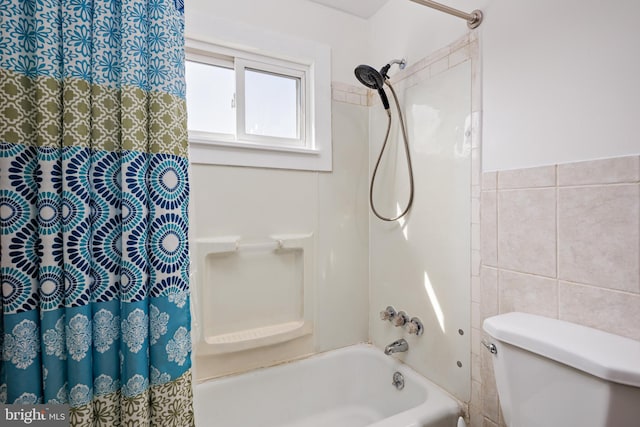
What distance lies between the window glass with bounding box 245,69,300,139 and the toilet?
4.50ft

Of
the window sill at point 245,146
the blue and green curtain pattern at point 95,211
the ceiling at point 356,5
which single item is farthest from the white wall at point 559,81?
the blue and green curtain pattern at point 95,211

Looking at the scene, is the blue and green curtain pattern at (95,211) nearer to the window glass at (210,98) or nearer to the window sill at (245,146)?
the window sill at (245,146)

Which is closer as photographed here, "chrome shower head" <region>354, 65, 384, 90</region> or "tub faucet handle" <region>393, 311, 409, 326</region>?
"chrome shower head" <region>354, 65, 384, 90</region>

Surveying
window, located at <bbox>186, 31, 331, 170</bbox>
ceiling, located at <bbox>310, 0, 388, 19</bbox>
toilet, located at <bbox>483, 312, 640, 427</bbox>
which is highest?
ceiling, located at <bbox>310, 0, 388, 19</bbox>

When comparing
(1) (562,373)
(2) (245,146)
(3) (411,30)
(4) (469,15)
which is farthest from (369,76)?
(1) (562,373)

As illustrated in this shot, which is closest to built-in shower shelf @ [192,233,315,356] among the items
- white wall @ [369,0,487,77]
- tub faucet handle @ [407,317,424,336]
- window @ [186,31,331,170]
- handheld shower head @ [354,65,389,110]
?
window @ [186,31,331,170]

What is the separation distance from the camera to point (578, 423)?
30.3 inches

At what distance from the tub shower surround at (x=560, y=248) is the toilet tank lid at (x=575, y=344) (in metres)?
0.05

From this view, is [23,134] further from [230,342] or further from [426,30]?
[426,30]

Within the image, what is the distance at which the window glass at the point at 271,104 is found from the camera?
5.40 feet

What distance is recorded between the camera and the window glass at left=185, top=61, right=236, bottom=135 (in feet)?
4.99

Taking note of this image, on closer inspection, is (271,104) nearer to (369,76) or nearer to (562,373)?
(369,76)

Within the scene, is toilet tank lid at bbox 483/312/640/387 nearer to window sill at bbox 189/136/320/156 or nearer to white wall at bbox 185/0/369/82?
window sill at bbox 189/136/320/156

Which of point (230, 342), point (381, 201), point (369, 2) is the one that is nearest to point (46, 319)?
point (230, 342)
